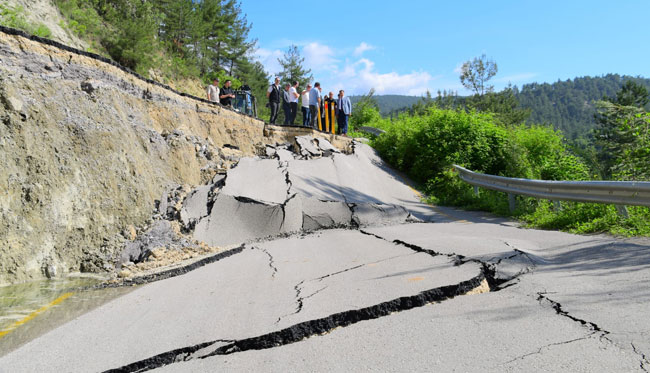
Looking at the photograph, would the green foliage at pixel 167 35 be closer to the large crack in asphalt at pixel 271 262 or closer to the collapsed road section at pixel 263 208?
the collapsed road section at pixel 263 208

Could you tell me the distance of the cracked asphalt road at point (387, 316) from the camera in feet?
8.93

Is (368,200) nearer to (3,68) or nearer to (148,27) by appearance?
(3,68)

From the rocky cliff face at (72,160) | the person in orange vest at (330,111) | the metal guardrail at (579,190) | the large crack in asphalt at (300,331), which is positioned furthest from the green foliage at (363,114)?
the large crack in asphalt at (300,331)

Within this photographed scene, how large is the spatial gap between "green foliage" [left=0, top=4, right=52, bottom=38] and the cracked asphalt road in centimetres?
857

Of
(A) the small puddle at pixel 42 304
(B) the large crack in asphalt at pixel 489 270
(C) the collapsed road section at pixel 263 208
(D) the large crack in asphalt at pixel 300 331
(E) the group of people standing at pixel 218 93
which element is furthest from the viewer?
(E) the group of people standing at pixel 218 93

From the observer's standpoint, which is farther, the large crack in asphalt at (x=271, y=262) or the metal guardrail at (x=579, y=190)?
the metal guardrail at (x=579, y=190)

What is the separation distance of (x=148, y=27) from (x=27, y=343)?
18.0 metres

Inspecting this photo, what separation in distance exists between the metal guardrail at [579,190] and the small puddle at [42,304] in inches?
298

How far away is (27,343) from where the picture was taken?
142 inches

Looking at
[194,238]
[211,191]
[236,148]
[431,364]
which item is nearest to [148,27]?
[236,148]

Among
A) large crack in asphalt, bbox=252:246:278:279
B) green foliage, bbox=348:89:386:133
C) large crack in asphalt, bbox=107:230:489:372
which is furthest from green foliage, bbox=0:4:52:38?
green foliage, bbox=348:89:386:133

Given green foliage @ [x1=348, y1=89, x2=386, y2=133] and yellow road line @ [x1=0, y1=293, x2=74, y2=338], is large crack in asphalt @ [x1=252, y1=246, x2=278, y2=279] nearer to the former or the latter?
yellow road line @ [x1=0, y1=293, x2=74, y2=338]

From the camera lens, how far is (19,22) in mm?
10547

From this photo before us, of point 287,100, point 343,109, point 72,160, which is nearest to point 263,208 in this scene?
point 72,160
